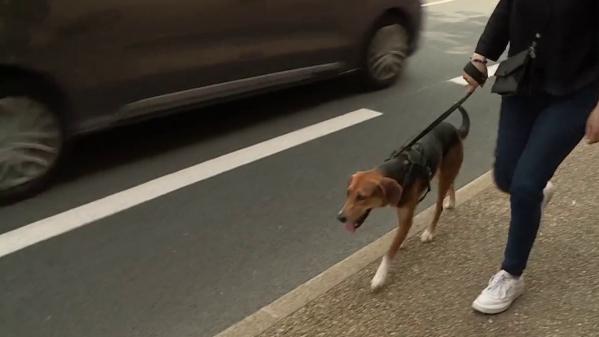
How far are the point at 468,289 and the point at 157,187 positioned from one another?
2.30 metres

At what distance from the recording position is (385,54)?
6.96 metres

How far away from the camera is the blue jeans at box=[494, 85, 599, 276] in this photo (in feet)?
9.15

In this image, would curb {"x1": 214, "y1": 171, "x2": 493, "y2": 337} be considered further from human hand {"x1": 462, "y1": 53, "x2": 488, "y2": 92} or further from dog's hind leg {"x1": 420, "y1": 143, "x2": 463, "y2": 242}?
human hand {"x1": 462, "y1": 53, "x2": 488, "y2": 92}

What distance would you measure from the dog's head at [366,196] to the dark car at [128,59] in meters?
2.25

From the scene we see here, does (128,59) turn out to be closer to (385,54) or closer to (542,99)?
(542,99)

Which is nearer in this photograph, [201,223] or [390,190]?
[390,190]

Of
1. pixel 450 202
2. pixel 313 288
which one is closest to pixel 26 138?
pixel 313 288

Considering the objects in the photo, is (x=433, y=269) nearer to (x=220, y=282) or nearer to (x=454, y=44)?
(x=220, y=282)

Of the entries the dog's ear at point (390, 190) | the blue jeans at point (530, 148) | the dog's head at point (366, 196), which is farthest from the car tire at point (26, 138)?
the blue jeans at point (530, 148)

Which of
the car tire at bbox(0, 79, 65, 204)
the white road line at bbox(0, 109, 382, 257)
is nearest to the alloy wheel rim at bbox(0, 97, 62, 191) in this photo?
the car tire at bbox(0, 79, 65, 204)

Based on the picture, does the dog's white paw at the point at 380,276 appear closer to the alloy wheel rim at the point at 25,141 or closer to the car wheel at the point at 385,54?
the alloy wheel rim at the point at 25,141

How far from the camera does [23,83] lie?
4289mm

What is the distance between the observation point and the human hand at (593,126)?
2.65m

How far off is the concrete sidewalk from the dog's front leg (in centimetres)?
5
